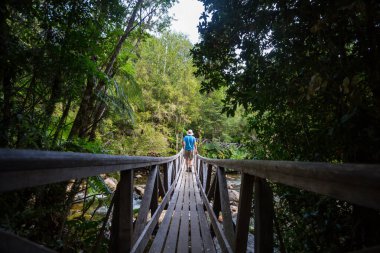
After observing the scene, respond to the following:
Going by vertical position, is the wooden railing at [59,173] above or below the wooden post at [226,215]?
above

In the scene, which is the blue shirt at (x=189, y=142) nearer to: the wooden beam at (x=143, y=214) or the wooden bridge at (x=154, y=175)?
the wooden bridge at (x=154, y=175)

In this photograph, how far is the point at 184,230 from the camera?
12.5 feet

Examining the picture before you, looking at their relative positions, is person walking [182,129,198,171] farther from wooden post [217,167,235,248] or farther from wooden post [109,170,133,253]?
wooden post [109,170,133,253]

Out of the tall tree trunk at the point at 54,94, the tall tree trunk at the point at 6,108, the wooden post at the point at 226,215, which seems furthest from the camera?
the tall tree trunk at the point at 54,94

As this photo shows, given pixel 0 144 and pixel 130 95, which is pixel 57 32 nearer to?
pixel 0 144

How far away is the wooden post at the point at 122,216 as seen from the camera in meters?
1.90

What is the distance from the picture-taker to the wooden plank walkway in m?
3.15

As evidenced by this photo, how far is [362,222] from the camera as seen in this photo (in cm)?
184

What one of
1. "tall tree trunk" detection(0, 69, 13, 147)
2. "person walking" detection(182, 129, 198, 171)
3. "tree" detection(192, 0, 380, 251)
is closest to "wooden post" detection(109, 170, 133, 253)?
"tree" detection(192, 0, 380, 251)

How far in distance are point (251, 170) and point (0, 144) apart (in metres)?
2.72

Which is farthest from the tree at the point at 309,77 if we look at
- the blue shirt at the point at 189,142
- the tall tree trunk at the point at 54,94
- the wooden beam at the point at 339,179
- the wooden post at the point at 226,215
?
the blue shirt at the point at 189,142

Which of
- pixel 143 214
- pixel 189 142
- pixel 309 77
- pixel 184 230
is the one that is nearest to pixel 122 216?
pixel 143 214

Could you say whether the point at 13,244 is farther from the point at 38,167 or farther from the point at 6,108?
the point at 6,108

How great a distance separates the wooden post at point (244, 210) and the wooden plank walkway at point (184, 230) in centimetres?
119
